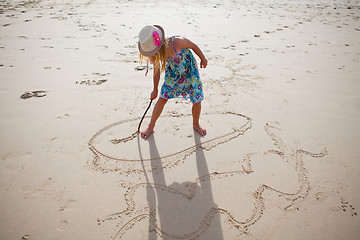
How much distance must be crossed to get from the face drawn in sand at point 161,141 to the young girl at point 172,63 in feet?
0.55

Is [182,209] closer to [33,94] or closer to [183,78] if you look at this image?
[183,78]

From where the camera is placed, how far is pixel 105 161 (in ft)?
6.47

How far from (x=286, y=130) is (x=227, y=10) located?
23.7ft

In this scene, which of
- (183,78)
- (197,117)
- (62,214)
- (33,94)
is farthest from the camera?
(33,94)

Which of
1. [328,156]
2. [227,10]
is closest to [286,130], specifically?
[328,156]

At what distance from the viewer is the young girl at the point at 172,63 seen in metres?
1.67

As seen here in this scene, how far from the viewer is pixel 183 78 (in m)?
2.03

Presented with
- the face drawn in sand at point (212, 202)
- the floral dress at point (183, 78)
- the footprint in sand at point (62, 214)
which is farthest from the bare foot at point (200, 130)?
the footprint in sand at point (62, 214)

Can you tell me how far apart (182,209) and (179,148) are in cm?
69

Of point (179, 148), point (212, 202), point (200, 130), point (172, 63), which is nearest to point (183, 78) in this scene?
point (172, 63)

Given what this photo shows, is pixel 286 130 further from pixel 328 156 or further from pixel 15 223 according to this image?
pixel 15 223

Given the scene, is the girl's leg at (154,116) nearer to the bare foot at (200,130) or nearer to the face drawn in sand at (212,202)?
the bare foot at (200,130)

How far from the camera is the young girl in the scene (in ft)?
5.46

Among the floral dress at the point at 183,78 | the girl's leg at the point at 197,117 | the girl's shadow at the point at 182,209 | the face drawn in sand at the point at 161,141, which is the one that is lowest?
the girl's shadow at the point at 182,209
